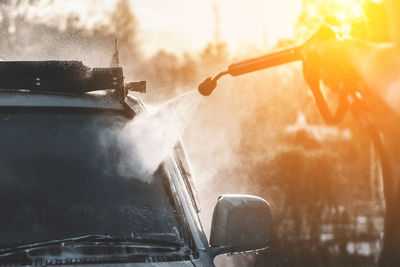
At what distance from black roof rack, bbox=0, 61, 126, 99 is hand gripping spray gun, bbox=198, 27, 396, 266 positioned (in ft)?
3.71

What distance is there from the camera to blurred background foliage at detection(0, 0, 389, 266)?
46.3 ft

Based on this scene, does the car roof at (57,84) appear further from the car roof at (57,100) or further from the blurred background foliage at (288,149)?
the blurred background foliage at (288,149)

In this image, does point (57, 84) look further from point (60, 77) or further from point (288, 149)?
point (288, 149)

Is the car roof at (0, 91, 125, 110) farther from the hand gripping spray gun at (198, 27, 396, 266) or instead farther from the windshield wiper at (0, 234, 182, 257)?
the hand gripping spray gun at (198, 27, 396, 266)

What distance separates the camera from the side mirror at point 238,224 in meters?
2.99

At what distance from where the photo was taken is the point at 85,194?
118 inches

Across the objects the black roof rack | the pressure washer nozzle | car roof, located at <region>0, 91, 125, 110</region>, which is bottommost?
car roof, located at <region>0, 91, 125, 110</region>

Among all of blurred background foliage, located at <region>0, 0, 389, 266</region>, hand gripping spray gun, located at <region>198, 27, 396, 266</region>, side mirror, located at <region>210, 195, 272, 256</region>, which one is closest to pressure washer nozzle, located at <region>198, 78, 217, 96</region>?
side mirror, located at <region>210, 195, 272, 256</region>

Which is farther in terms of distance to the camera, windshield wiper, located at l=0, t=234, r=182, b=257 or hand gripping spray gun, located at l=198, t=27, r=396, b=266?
windshield wiper, located at l=0, t=234, r=182, b=257

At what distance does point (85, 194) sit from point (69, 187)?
0.07 meters

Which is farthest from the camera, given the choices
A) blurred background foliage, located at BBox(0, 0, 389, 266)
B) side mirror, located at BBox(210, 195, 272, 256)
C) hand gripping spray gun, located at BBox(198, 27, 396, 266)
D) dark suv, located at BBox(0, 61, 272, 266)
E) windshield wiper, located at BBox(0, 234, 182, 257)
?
blurred background foliage, located at BBox(0, 0, 389, 266)

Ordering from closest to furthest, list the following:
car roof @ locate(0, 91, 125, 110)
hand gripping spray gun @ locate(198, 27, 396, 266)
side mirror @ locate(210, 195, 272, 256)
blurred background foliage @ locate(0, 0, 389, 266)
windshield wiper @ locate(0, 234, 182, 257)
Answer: hand gripping spray gun @ locate(198, 27, 396, 266), windshield wiper @ locate(0, 234, 182, 257), side mirror @ locate(210, 195, 272, 256), car roof @ locate(0, 91, 125, 110), blurred background foliage @ locate(0, 0, 389, 266)

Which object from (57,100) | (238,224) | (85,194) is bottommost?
(238,224)

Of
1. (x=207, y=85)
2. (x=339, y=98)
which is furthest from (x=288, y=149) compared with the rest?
(x=339, y=98)
